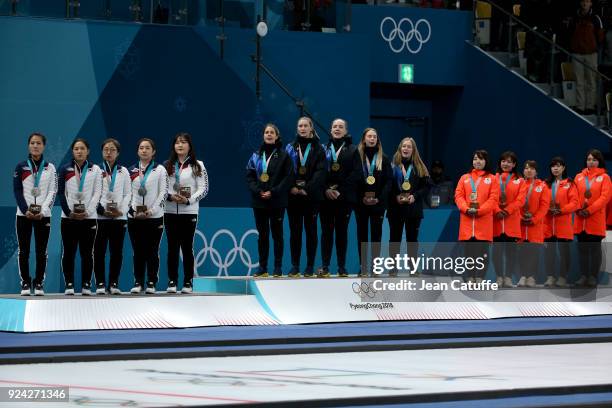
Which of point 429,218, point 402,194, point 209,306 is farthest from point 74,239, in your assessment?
point 429,218

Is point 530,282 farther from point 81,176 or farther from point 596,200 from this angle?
point 81,176

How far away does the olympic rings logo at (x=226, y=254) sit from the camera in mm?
16250

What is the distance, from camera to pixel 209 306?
1375 cm

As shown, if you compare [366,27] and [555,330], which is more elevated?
[366,27]

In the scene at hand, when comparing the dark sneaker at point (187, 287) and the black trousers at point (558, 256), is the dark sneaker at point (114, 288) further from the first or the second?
the black trousers at point (558, 256)

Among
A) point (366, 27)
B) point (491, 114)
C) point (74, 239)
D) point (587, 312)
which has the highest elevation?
point (366, 27)

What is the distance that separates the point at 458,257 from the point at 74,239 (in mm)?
4717

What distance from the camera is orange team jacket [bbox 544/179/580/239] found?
17219 millimetres

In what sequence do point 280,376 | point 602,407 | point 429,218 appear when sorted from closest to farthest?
point 602,407 < point 280,376 < point 429,218

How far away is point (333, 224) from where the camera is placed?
587 inches

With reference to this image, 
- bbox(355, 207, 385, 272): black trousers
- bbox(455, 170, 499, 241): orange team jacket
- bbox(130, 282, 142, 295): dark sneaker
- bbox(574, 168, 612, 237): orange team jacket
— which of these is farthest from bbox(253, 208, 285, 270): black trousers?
bbox(574, 168, 612, 237): orange team jacket

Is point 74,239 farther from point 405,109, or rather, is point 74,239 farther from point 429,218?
point 405,109

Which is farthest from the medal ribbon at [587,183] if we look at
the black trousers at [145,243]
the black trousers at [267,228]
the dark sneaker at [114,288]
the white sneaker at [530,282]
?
the dark sneaker at [114,288]

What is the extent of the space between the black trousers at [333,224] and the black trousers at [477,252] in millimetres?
1589
